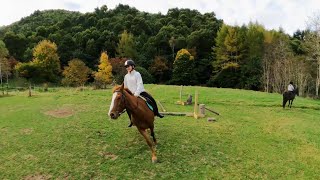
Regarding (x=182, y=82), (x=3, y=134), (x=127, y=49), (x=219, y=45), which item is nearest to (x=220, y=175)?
(x=3, y=134)

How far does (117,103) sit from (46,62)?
142ft

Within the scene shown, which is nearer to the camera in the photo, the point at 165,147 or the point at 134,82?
the point at 134,82

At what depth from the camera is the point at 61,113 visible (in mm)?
19312

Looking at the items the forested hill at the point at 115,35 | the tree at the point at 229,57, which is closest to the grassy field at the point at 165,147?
the tree at the point at 229,57

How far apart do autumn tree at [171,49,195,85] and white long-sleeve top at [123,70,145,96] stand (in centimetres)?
4029

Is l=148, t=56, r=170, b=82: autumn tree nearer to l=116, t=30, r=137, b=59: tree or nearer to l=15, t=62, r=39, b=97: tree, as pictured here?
l=116, t=30, r=137, b=59: tree

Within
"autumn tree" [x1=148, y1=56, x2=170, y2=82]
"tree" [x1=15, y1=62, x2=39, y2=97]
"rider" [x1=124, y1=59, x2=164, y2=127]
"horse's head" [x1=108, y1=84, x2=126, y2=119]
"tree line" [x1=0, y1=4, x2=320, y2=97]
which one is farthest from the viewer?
"autumn tree" [x1=148, y1=56, x2=170, y2=82]

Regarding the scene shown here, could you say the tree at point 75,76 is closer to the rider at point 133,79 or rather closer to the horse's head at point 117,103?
the rider at point 133,79

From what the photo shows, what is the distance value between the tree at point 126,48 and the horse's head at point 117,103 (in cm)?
4847

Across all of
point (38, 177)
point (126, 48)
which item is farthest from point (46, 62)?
point (38, 177)

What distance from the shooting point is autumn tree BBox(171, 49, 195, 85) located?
168 feet

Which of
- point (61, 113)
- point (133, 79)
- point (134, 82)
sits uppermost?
point (133, 79)

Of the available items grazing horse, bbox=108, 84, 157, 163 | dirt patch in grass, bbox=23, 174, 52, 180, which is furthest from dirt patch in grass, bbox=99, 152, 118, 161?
dirt patch in grass, bbox=23, 174, 52, 180

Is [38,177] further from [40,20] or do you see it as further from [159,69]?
[40,20]
